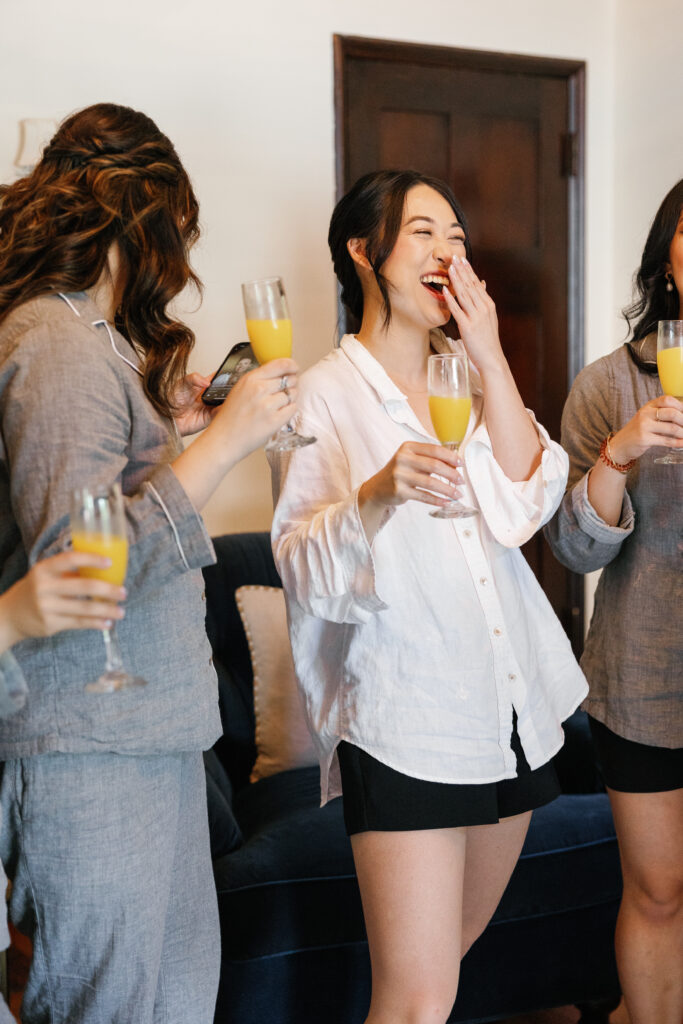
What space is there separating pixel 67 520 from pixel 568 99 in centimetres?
283

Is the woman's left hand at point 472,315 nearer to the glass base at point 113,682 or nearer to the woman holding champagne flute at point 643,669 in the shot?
the woman holding champagne flute at point 643,669

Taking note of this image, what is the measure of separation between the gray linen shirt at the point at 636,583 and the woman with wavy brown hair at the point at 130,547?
77 centimetres

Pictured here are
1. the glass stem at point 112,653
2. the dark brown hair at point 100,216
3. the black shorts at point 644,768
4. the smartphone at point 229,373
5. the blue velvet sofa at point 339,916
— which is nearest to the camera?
the glass stem at point 112,653

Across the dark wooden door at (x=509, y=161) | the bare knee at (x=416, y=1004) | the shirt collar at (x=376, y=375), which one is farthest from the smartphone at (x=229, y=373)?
the dark wooden door at (x=509, y=161)

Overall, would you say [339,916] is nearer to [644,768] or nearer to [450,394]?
[644,768]

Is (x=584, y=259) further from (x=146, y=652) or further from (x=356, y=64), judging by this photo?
(x=146, y=652)

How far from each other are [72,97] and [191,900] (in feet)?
7.34

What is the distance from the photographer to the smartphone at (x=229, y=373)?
1682mm

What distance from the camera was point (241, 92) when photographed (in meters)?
3.07

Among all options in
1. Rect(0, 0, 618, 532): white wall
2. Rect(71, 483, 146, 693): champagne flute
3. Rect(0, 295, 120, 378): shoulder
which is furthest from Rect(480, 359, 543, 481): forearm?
Rect(0, 0, 618, 532): white wall

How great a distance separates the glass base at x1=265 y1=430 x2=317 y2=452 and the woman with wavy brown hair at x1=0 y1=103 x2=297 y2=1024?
180mm

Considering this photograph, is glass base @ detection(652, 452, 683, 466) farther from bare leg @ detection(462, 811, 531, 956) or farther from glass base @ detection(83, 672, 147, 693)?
glass base @ detection(83, 672, 147, 693)

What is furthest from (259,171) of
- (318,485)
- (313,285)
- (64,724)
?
(64,724)

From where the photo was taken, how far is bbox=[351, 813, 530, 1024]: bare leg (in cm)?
159
